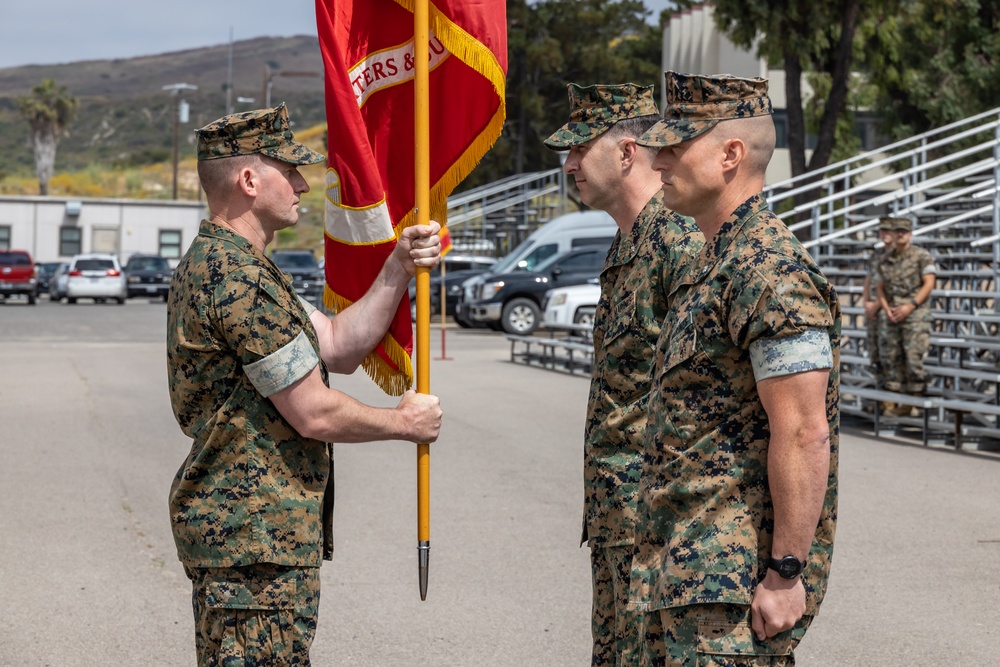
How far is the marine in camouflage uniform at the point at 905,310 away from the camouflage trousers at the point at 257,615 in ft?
35.8

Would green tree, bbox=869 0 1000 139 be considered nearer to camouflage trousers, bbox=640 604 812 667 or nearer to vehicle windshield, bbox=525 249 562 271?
vehicle windshield, bbox=525 249 562 271

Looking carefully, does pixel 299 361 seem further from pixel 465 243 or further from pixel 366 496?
pixel 465 243

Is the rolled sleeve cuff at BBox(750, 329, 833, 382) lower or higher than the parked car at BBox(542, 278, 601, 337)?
lower

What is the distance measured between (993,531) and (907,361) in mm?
5422

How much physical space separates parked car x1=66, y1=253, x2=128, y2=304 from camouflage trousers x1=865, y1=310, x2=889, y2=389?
32.0 meters

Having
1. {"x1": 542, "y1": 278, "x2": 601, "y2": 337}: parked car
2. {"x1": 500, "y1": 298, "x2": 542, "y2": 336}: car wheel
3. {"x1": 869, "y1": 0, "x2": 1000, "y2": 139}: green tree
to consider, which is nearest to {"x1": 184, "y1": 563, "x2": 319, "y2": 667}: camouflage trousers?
{"x1": 542, "y1": 278, "x2": 601, "y2": 337}: parked car

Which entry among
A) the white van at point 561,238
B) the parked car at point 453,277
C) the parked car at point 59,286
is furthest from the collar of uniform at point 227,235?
the parked car at point 59,286

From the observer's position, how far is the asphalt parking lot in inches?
239

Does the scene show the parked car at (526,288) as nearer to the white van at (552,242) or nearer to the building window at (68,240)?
the white van at (552,242)

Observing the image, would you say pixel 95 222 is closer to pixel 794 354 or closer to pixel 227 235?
pixel 227 235

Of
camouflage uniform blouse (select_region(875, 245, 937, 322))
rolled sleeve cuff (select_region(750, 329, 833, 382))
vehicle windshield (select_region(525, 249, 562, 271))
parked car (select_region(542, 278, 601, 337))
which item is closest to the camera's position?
rolled sleeve cuff (select_region(750, 329, 833, 382))

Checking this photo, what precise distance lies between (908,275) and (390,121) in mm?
9958

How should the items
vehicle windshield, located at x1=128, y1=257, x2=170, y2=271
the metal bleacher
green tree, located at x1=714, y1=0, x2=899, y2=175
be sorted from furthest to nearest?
vehicle windshield, located at x1=128, y1=257, x2=170, y2=271
green tree, located at x1=714, y1=0, x2=899, y2=175
the metal bleacher

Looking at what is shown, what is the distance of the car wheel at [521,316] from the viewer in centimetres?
2788
